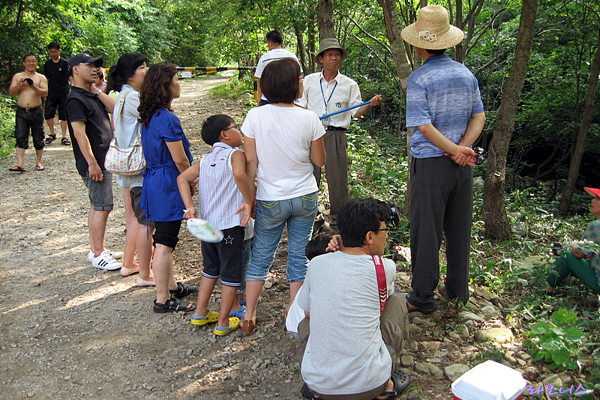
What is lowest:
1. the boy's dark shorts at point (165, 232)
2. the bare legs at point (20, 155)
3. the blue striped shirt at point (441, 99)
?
the boy's dark shorts at point (165, 232)

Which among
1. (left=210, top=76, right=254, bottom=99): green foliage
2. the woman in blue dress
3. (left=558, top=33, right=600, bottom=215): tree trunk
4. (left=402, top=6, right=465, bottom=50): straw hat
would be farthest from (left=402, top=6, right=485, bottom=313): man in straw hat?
(left=210, top=76, right=254, bottom=99): green foliage

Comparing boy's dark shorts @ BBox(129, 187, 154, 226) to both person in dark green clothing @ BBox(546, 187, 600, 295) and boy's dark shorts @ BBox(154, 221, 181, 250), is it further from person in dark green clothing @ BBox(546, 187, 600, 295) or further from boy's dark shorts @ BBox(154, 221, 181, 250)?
person in dark green clothing @ BBox(546, 187, 600, 295)

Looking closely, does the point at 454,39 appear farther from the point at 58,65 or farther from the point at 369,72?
the point at 369,72

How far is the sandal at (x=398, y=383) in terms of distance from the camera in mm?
2562

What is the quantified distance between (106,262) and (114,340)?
134 cm

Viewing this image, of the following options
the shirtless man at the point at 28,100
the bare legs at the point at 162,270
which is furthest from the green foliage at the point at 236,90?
the bare legs at the point at 162,270

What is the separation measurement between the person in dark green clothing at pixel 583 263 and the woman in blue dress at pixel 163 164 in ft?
9.81

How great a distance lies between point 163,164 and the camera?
3.70 m

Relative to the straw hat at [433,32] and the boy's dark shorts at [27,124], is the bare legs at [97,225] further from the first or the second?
the boy's dark shorts at [27,124]

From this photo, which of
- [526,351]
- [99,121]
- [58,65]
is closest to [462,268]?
[526,351]

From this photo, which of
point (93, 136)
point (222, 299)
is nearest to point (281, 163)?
point (222, 299)

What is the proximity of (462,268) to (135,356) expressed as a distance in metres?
2.44

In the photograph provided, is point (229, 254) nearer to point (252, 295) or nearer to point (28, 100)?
point (252, 295)

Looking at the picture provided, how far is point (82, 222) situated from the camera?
20.2 feet
